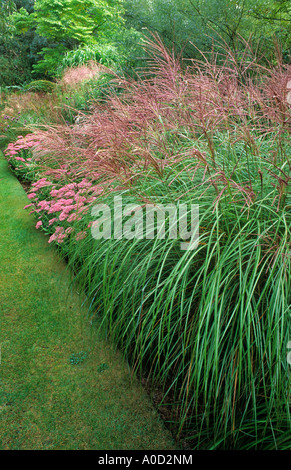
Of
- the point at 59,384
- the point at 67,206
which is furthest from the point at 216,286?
the point at 67,206

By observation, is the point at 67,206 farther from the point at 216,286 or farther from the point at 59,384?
the point at 216,286

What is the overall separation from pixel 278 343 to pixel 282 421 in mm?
439

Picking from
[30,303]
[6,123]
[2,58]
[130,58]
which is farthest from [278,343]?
[2,58]

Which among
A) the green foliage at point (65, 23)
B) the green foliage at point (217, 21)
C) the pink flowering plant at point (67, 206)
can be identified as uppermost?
the green foliage at point (65, 23)

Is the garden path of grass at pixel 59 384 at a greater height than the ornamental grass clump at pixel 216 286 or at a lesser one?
lesser

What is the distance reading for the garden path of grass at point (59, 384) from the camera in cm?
168

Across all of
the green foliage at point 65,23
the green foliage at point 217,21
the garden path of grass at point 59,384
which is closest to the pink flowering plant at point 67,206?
the garden path of grass at point 59,384

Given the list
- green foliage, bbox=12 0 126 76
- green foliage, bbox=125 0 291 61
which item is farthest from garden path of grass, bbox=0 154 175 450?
green foliage, bbox=12 0 126 76

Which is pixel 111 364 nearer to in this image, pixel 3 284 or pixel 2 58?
pixel 3 284

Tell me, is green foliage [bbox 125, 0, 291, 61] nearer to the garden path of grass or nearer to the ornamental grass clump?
the ornamental grass clump

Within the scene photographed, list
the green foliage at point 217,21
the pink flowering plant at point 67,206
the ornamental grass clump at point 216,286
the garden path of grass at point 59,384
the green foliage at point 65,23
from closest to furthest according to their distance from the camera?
1. the ornamental grass clump at point 216,286
2. the garden path of grass at point 59,384
3. the pink flowering plant at point 67,206
4. the green foliage at point 217,21
5. the green foliage at point 65,23

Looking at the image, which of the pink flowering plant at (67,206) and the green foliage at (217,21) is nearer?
the pink flowering plant at (67,206)

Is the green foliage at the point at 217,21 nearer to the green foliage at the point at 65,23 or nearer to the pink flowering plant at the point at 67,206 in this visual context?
the pink flowering plant at the point at 67,206

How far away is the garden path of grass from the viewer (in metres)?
1.68
